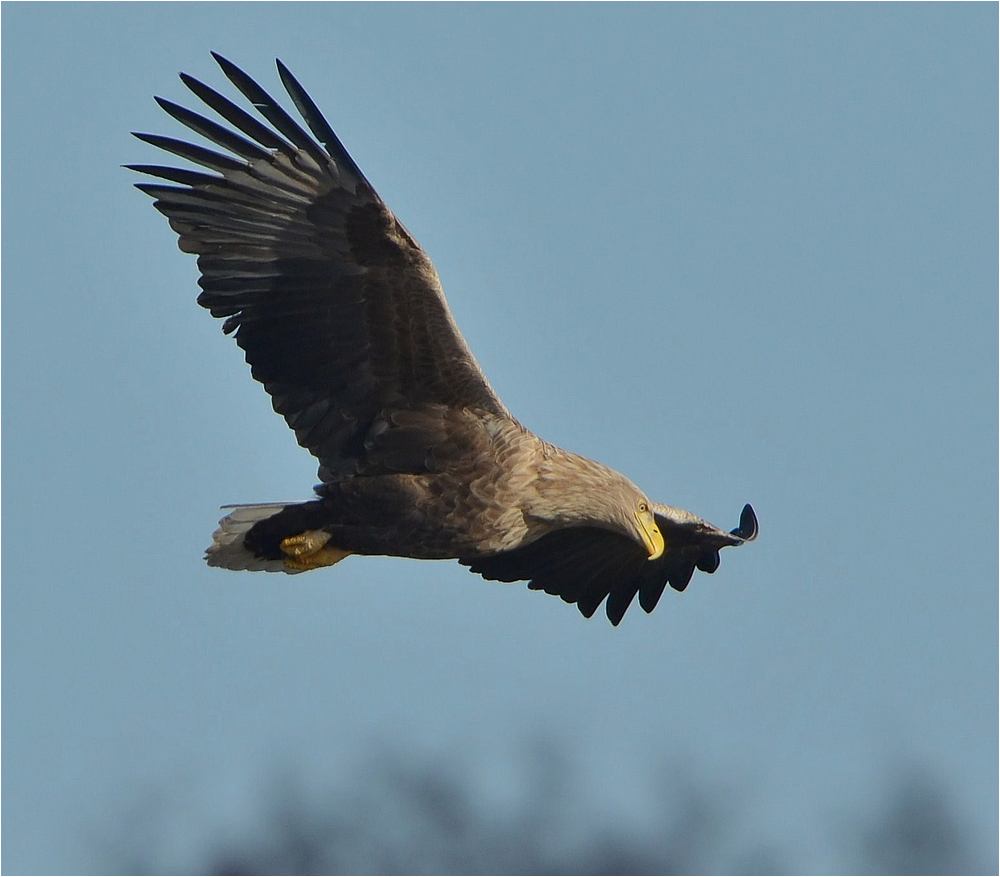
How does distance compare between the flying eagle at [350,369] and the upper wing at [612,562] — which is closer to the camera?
the flying eagle at [350,369]

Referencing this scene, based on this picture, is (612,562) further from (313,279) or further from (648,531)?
(313,279)

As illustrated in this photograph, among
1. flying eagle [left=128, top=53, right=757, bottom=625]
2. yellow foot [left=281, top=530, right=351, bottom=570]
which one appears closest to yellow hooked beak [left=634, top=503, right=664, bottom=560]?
flying eagle [left=128, top=53, right=757, bottom=625]


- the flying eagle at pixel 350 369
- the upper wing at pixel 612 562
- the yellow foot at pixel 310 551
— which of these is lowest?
the upper wing at pixel 612 562

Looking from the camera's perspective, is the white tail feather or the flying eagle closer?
the flying eagle

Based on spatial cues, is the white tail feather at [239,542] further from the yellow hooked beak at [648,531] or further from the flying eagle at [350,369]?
the yellow hooked beak at [648,531]

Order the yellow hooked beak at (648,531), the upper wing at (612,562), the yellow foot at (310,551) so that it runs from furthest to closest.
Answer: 1. the upper wing at (612,562)
2. the yellow hooked beak at (648,531)
3. the yellow foot at (310,551)

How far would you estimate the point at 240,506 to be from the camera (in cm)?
927

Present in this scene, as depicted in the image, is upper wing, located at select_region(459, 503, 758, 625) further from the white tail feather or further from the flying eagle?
the white tail feather

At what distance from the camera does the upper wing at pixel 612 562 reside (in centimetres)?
1018

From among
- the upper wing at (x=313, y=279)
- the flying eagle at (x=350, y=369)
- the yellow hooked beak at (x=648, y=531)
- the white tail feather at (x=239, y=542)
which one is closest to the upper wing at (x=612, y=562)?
the yellow hooked beak at (x=648, y=531)

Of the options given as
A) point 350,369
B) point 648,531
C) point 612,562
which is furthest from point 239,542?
point 612,562

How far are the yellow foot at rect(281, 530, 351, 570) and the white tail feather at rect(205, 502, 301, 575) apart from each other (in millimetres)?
88

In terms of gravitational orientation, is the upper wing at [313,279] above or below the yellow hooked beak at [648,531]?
above

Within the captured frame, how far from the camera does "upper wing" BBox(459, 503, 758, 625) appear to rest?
10.2 m
